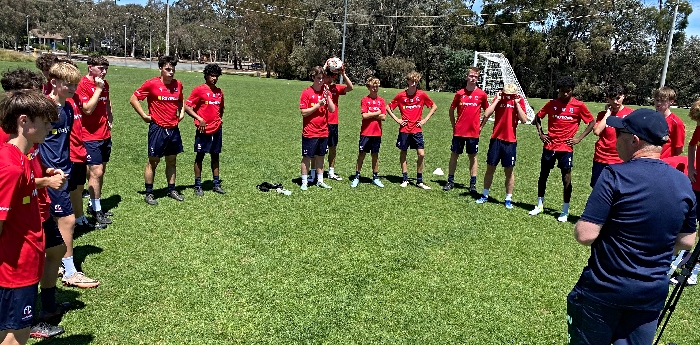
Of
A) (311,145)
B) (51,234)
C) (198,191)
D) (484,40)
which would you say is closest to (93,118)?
(198,191)

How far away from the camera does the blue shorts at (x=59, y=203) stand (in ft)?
13.8

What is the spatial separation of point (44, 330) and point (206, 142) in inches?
174

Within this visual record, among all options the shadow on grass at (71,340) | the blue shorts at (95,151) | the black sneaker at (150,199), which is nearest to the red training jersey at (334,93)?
the black sneaker at (150,199)

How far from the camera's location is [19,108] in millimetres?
2744

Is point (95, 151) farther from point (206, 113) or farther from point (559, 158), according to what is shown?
point (559, 158)

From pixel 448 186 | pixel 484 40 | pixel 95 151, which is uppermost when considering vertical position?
pixel 484 40

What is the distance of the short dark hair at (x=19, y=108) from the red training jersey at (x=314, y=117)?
5.53m

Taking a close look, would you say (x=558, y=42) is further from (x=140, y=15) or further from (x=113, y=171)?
(x=140, y=15)

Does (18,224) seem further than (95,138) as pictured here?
No

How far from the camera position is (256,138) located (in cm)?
1335

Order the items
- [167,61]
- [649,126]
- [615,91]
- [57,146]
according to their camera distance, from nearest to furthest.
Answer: [649,126]
[57,146]
[615,91]
[167,61]

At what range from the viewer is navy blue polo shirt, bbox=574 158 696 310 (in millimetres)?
2479

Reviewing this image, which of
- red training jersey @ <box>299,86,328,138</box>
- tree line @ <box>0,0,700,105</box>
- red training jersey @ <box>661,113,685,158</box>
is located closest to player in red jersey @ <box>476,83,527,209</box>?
red training jersey @ <box>661,113,685,158</box>

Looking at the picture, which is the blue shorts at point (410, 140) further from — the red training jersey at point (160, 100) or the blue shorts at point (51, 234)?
the blue shorts at point (51, 234)
